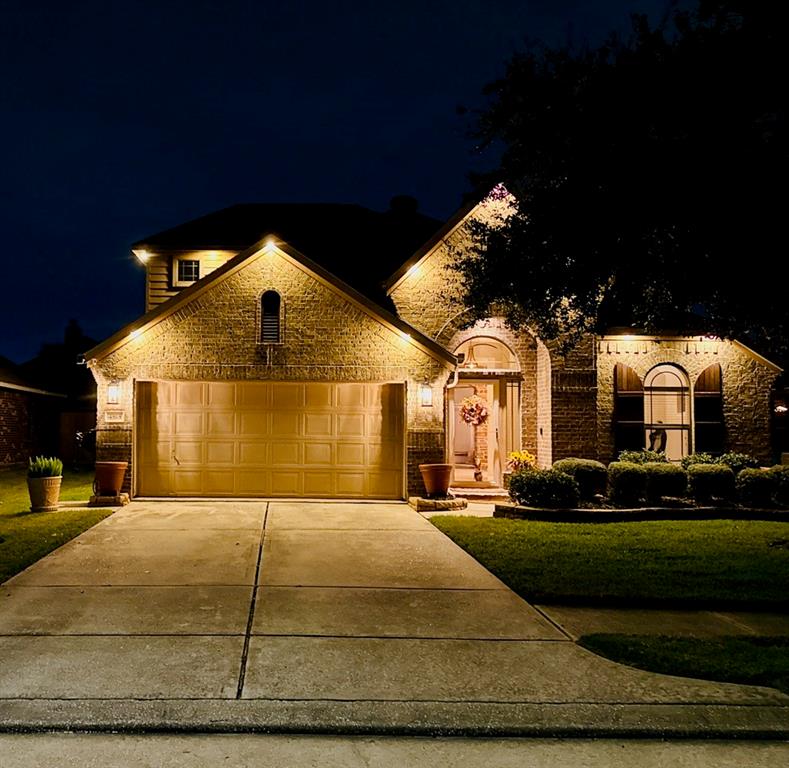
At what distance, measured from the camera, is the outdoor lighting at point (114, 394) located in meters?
14.2

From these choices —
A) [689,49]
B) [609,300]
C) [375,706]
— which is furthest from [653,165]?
[375,706]

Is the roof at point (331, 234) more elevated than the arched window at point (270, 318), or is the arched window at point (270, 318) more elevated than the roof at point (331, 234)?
the roof at point (331, 234)

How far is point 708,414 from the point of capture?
1672cm

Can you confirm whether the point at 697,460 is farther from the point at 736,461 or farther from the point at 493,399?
the point at 493,399

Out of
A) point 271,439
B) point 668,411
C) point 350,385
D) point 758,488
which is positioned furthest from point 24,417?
point 758,488

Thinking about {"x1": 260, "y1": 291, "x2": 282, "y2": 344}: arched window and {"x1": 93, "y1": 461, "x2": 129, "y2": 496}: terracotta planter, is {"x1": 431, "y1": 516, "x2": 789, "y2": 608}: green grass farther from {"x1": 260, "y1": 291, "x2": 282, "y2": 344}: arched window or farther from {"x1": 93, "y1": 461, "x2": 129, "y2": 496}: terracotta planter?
{"x1": 93, "y1": 461, "x2": 129, "y2": 496}: terracotta planter

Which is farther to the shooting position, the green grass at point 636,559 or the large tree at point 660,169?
the large tree at point 660,169

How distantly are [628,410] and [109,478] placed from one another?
11.1 meters

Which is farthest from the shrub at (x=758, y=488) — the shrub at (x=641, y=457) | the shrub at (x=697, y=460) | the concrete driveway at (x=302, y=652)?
the concrete driveway at (x=302, y=652)

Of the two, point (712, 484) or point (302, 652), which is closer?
point (302, 652)

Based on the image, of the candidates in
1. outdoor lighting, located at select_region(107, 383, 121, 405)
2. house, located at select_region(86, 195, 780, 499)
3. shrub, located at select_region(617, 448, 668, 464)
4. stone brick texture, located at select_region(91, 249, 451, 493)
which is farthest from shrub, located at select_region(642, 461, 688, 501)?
outdoor lighting, located at select_region(107, 383, 121, 405)

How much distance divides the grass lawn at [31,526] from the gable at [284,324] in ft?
10.8

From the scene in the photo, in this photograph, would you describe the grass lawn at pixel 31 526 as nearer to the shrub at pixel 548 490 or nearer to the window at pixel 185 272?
the window at pixel 185 272

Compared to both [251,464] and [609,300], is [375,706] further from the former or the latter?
[251,464]
